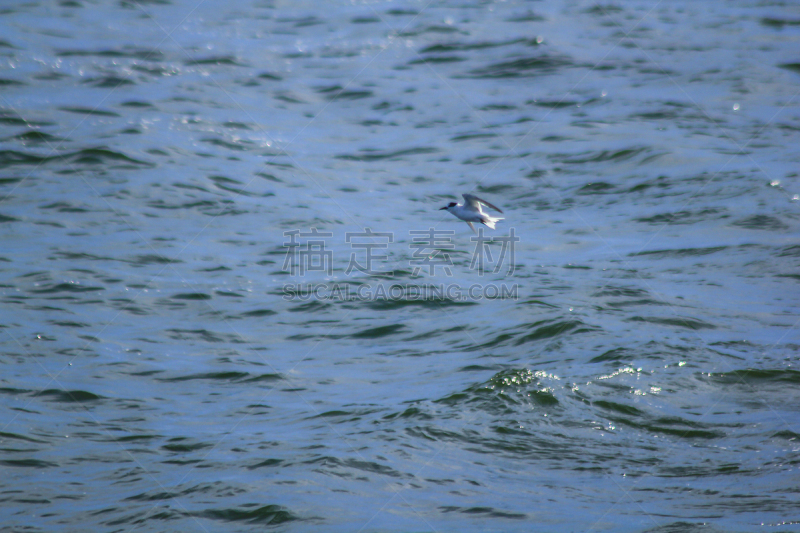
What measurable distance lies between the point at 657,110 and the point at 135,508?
1091 cm

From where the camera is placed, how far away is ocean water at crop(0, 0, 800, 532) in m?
5.71

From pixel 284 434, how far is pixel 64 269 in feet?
14.4

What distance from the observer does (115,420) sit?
22.2 ft

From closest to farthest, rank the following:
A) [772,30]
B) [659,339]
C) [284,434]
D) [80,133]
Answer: [284,434]
[659,339]
[80,133]
[772,30]

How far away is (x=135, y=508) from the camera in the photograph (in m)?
5.49

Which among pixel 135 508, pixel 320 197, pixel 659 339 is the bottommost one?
pixel 135 508

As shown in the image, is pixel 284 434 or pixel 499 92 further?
pixel 499 92

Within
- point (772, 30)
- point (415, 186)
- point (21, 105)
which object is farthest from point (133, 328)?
point (772, 30)

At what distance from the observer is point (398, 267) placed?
9.86 m

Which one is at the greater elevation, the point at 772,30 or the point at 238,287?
the point at 772,30

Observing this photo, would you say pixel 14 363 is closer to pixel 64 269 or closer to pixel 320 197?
pixel 64 269

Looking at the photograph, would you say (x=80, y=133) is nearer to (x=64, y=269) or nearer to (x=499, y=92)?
(x=64, y=269)

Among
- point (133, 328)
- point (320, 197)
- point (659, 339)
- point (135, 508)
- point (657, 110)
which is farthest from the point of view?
point (657, 110)

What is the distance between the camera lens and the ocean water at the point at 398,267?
5707 millimetres
